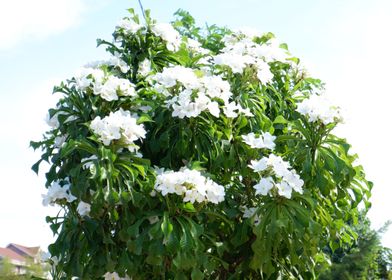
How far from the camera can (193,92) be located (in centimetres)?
360

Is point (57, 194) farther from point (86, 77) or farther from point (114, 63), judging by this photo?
point (114, 63)

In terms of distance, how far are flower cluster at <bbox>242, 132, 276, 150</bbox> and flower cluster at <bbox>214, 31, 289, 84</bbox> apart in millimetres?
375

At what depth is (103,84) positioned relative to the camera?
143 inches

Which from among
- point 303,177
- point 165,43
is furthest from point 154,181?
point 165,43

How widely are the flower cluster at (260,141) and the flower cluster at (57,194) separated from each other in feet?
3.29

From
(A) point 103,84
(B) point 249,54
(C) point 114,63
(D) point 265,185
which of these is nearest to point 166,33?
(C) point 114,63

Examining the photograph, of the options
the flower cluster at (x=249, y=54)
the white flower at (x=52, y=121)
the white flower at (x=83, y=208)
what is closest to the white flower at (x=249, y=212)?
the flower cluster at (x=249, y=54)

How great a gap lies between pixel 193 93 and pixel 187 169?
1.54 ft

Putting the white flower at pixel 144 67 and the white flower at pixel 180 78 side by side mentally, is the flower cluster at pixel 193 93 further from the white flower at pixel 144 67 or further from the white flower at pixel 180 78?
the white flower at pixel 144 67

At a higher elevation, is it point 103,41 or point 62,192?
point 103,41

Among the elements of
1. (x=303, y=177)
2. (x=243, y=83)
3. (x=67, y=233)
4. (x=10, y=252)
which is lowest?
(x=67, y=233)

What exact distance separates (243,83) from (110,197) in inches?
45.8

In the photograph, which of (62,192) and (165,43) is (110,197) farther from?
(165,43)

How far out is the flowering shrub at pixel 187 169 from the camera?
3.35 metres
